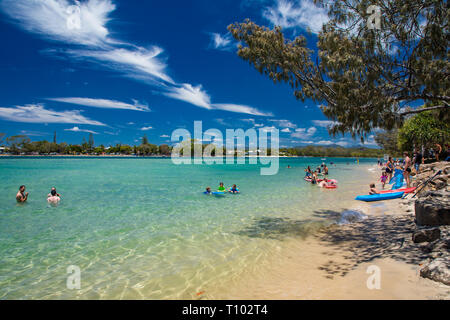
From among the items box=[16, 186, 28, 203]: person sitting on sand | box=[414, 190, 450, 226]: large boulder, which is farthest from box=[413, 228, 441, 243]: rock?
box=[16, 186, 28, 203]: person sitting on sand

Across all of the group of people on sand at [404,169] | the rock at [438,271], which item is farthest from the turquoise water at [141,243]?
the group of people on sand at [404,169]

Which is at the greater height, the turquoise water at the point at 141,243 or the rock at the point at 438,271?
the rock at the point at 438,271

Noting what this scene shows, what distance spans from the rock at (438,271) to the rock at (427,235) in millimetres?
1765

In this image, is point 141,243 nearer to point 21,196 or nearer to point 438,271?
point 438,271

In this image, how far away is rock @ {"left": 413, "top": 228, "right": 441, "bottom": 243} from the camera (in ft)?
19.9

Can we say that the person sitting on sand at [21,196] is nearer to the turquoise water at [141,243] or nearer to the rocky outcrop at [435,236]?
the turquoise water at [141,243]

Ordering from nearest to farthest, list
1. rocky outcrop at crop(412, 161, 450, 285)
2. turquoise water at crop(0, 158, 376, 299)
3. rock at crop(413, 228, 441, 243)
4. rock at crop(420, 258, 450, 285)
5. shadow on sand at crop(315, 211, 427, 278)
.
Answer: rock at crop(420, 258, 450, 285)
rocky outcrop at crop(412, 161, 450, 285)
turquoise water at crop(0, 158, 376, 299)
shadow on sand at crop(315, 211, 427, 278)
rock at crop(413, 228, 441, 243)

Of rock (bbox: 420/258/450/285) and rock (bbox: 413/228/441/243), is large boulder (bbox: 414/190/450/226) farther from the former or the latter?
rock (bbox: 420/258/450/285)

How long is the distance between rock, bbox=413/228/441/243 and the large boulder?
3.02 ft

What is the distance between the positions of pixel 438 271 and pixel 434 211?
3.33 metres

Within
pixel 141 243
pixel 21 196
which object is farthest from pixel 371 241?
pixel 21 196

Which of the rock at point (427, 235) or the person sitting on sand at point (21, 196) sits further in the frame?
the person sitting on sand at point (21, 196)

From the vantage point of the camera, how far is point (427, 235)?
6.20 meters

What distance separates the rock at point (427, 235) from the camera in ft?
19.9
